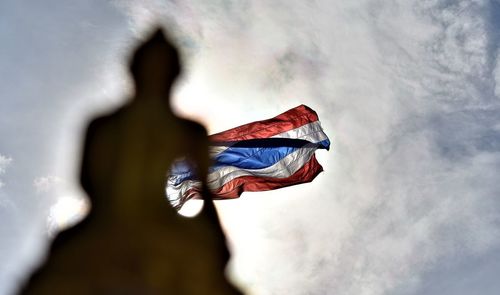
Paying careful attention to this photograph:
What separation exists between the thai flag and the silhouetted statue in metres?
7.50

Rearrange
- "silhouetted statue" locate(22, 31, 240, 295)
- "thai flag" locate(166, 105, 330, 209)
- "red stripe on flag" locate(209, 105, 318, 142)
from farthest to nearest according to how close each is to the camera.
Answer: "red stripe on flag" locate(209, 105, 318, 142), "thai flag" locate(166, 105, 330, 209), "silhouetted statue" locate(22, 31, 240, 295)

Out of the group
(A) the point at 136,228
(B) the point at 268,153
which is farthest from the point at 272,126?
(A) the point at 136,228

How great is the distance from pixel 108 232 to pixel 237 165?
873 cm

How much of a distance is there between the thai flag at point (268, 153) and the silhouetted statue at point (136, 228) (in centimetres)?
750

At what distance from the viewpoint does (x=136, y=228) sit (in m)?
2.05

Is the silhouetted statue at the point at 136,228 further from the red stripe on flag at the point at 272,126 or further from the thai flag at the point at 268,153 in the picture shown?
the red stripe on flag at the point at 272,126

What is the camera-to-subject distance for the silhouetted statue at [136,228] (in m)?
1.90

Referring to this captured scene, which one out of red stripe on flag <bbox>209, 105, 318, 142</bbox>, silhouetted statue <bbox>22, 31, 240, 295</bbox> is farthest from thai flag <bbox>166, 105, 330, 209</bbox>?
silhouetted statue <bbox>22, 31, 240, 295</bbox>

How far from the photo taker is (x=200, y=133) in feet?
9.39

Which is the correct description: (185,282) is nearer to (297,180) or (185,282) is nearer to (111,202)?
(111,202)

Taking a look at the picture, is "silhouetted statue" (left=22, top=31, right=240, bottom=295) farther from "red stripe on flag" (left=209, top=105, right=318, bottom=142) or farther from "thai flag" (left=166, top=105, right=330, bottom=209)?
"red stripe on flag" (left=209, top=105, right=318, bottom=142)

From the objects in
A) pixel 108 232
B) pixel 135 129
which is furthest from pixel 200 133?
pixel 108 232

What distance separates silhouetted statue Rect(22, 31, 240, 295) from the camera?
6.22ft

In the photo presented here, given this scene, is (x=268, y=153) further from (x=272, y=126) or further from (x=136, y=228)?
(x=136, y=228)
